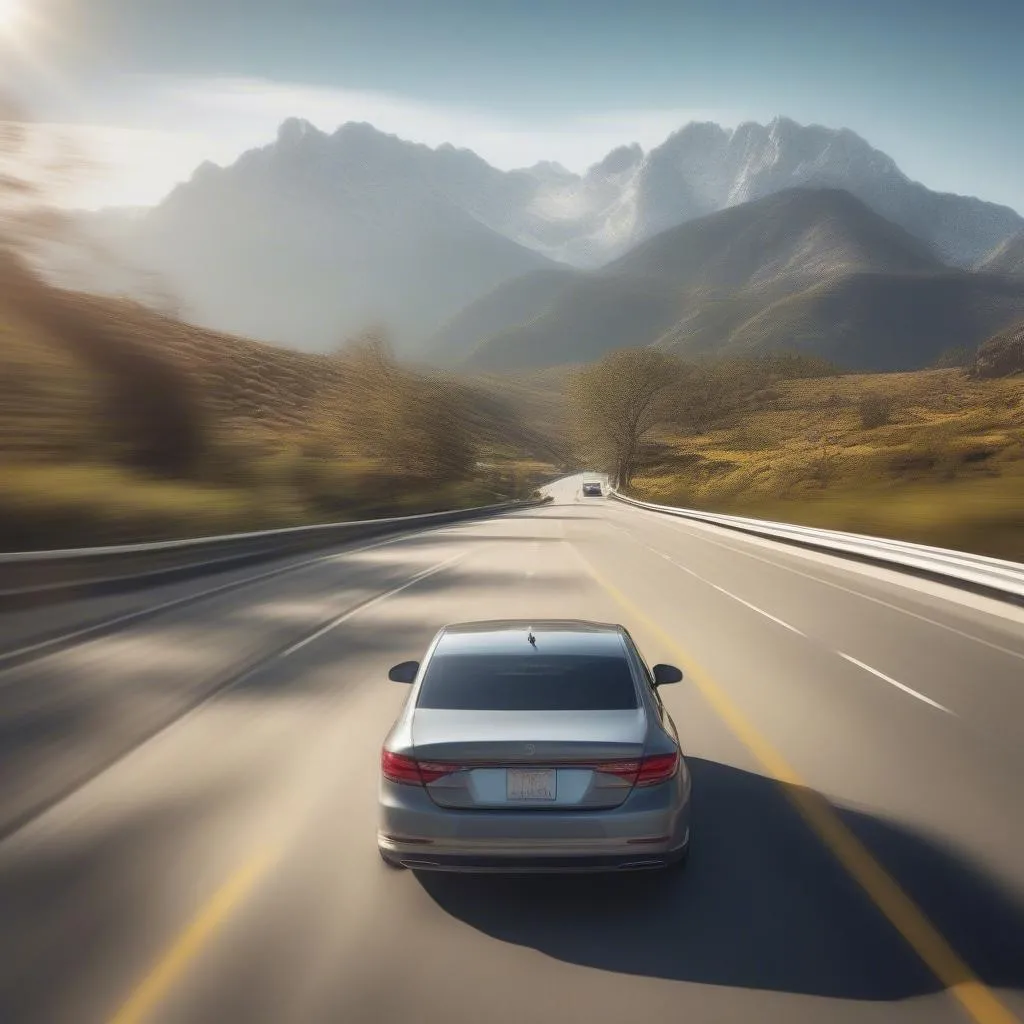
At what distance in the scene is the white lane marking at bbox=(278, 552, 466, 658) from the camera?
13867 mm

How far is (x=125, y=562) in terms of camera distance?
20359mm

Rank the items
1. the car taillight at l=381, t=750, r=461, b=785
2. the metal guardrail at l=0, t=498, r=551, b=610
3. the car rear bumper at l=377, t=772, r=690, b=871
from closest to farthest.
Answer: the car rear bumper at l=377, t=772, r=690, b=871 < the car taillight at l=381, t=750, r=461, b=785 < the metal guardrail at l=0, t=498, r=551, b=610

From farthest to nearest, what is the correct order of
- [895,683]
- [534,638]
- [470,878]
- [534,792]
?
[895,683] → [534,638] → [470,878] → [534,792]

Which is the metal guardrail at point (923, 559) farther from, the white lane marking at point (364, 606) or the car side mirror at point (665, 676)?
the car side mirror at point (665, 676)

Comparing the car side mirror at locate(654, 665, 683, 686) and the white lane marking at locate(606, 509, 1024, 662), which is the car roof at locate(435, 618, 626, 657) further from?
the white lane marking at locate(606, 509, 1024, 662)

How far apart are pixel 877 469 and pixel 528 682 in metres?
55.6

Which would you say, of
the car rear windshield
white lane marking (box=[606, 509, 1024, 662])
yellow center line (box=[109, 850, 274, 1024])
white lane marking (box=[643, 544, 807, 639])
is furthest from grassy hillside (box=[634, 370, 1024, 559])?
yellow center line (box=[109, 850, 274, 1024])

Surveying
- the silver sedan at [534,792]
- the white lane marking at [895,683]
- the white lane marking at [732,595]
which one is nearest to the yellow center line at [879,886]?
the silver sedan at [534,792]

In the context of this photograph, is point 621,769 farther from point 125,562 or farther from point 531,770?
point 125,562

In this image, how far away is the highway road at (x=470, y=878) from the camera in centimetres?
435

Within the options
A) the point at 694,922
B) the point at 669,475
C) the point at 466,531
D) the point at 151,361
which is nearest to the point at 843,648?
the point at 694,922

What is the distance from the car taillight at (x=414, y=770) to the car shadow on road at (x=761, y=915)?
66cm

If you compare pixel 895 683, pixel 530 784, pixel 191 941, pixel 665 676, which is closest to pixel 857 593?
pixel 895 683

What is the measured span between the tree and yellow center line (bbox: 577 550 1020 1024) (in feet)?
299
